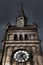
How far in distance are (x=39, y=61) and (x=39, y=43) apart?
324 cm

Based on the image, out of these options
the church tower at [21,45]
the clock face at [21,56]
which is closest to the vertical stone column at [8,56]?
the church tower at [21,45]

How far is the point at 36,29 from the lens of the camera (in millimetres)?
46594

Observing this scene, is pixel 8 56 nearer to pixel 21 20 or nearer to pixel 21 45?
pixel 21 45

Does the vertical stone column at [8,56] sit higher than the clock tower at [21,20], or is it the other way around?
the clock tower at [21,20]

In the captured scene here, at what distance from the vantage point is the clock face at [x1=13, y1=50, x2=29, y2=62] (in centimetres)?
4175

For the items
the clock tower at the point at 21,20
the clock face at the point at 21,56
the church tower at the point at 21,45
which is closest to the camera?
the clock face at the point at 21,56

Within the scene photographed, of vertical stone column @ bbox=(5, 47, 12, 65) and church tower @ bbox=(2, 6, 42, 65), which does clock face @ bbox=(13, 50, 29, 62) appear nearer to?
church tower @ bbox=(2, 6, 42, 65)

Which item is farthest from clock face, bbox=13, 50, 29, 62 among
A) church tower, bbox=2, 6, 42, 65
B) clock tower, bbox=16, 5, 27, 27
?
clock tower, bbox=16, 5, 27, 27

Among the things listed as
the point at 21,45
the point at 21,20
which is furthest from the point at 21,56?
the point at 21,20

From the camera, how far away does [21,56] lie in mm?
→ 42281

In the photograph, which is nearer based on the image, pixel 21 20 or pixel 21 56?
pixel 21 56

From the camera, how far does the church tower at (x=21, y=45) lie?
137 ft

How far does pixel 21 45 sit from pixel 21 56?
2302 mm

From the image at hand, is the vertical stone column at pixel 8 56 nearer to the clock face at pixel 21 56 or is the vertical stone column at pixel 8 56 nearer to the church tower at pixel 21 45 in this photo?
the church tower at pixel 21 45
